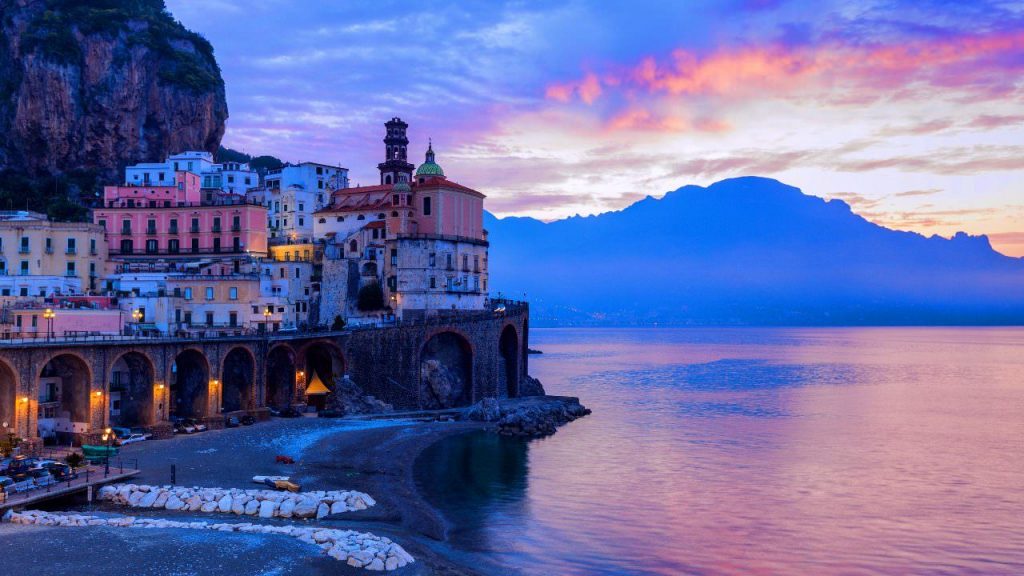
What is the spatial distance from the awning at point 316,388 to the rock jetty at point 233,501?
35.4m

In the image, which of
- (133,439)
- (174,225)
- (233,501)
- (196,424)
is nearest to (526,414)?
(196,424)

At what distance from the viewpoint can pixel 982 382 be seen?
6068 inches

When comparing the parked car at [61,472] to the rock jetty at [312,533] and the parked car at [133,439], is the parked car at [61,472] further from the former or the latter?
the parked car at [133,439]

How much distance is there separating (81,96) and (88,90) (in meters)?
1.29

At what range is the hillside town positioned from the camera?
86.6 meters

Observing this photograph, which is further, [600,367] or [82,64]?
[600,367]

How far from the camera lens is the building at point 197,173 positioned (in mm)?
111938

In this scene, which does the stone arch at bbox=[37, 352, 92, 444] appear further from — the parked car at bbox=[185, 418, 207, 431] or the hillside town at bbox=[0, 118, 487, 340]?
the hillside town at bbox=[0, 118, 487, 340]

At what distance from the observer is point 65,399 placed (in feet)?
201

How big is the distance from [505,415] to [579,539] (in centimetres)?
3946

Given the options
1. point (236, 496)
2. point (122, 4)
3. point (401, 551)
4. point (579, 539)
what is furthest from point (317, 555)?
point (122, 4)

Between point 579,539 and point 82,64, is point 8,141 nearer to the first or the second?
point 82,64

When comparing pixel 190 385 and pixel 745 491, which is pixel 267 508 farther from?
pixel 745 491

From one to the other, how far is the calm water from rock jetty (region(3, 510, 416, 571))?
16.6 ft
